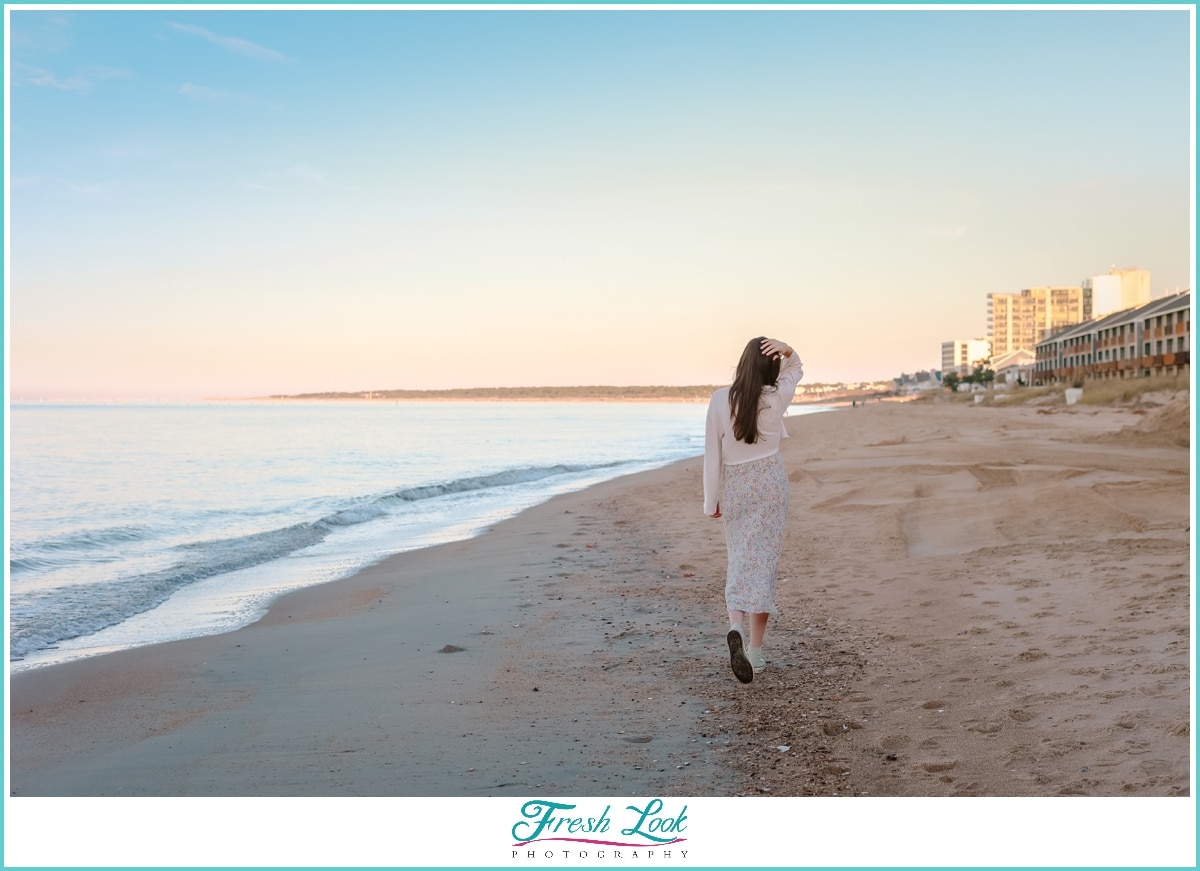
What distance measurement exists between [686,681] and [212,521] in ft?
42.1

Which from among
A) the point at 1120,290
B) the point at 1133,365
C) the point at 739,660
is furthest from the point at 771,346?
the point at 1120,290

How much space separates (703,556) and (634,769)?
5609mm

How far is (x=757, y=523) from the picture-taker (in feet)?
16.1

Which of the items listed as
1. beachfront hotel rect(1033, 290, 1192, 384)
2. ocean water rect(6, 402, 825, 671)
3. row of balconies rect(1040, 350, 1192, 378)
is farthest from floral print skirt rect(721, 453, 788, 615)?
row of balconies rect(1040, 350, 1192, 378)

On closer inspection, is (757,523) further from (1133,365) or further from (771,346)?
(1133,365)

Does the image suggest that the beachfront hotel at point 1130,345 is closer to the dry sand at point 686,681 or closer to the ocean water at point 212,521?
the ocean water at point 212,521

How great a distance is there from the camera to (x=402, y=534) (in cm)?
1362

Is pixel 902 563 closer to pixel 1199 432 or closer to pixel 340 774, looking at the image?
pixel 1199 432

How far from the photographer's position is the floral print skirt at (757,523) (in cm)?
491

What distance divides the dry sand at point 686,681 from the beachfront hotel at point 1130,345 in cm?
3967

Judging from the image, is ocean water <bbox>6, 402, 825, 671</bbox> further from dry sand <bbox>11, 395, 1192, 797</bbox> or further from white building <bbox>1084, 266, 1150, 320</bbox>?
white building <bbox>1084, 266, 1150, 320</bbox>

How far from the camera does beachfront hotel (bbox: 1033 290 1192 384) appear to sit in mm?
53031

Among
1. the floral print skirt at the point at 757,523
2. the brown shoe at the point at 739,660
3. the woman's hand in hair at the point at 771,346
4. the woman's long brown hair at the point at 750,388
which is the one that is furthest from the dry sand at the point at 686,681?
the woman's hand in hair at the point at 771,346

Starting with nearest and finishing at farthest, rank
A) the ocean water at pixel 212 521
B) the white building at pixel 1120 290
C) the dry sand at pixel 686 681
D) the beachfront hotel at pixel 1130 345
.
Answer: the dry sand at pixel 686 681
the ocean water at pixel 212 521
the beachfront hotel at pixel 1130 345
the white building at pixel 1120 290
